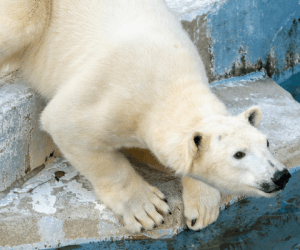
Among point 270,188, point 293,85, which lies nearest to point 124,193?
point 270,188

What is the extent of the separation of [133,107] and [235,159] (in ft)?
2.29

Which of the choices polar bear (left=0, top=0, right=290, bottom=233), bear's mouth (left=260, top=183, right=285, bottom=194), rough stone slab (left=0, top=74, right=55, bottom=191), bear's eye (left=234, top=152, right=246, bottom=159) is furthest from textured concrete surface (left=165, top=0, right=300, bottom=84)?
bear's mouth (left=260, top=183, right=285, bottom=194)

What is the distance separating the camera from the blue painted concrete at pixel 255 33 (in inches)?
167

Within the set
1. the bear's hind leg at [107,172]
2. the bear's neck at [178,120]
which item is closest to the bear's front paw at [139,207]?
the bear's hind leg at [107,172]

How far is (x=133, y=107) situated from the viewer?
242 cm

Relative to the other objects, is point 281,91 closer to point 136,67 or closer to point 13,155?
point 136,67

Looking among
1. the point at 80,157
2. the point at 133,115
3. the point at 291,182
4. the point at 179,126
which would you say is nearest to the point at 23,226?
the point at 80,157

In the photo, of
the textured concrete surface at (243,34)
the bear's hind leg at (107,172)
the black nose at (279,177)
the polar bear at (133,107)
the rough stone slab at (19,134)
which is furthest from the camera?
the textured concrete surface at (243,34)

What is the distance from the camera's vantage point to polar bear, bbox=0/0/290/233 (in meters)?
2.12

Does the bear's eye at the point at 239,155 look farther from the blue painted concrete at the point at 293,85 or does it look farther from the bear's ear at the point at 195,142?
the blue painted concrete at the point at 293,85

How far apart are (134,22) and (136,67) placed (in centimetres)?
48

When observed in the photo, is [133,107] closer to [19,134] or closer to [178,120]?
[178,120]

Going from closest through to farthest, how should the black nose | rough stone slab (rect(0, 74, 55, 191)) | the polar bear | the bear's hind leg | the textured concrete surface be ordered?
the black nose, the polar bear, the bear's hind leg, rough stone slab (rect(0, 74, 55, 191)), the textured concrete surface

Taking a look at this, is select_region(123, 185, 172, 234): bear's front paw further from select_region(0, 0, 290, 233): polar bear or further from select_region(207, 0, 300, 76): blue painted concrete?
select_region(207, 0, 300, 76): blue painted concrete
